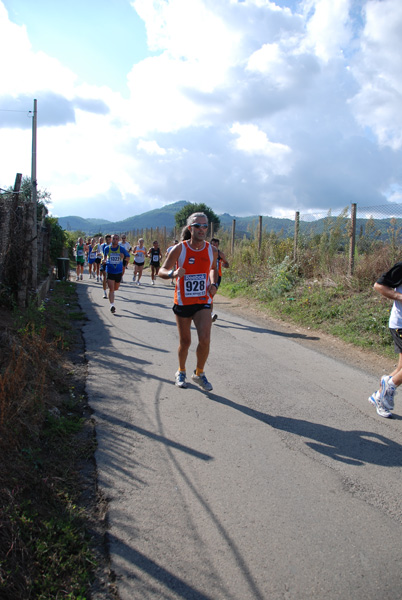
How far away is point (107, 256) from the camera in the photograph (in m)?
11.5

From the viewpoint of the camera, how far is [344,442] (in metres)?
4.11

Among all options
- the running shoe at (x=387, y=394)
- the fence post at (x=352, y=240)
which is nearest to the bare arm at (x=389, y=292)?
the running shoe at (x=387, y=394)

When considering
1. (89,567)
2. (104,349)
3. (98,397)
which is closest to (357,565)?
(89,567)

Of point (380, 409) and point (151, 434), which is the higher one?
point (380, 409)

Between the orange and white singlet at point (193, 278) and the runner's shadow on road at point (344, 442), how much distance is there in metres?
1.52

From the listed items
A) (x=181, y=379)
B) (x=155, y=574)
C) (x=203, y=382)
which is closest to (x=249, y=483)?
(x=155, y=574)

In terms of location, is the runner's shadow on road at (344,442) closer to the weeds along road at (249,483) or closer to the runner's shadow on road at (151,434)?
the weeds along road at (249,483)

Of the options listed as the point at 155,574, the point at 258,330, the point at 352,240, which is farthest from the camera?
the point at 352,240

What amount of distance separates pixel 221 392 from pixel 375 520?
266cm

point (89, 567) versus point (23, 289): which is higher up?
point (23, 289)

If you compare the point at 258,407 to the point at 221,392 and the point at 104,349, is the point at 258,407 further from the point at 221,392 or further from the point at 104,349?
the point at 104,349

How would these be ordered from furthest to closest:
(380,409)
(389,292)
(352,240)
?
(352,240) → (380,409) → (389,292)

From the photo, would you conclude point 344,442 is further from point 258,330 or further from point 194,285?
point 258,330

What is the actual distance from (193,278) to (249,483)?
8.68 feet
